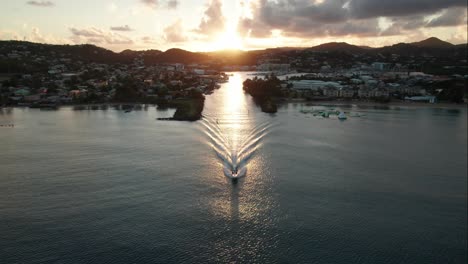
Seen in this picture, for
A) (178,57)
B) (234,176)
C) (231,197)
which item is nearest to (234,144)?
(234,176)

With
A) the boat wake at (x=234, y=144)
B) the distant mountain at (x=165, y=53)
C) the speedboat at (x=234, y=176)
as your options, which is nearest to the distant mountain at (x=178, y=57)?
the distant mountain at (x=165, y=53)

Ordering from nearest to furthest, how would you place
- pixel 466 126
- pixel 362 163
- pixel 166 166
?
pixel 166 166, pixel 362 163, pixel 466 126

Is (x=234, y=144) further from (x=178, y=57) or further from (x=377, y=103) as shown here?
(x=178, y=57)

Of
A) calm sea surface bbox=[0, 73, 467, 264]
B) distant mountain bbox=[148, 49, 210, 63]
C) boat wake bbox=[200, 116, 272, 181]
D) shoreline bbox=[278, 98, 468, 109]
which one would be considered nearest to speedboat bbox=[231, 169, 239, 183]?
boat wake bbox=[200, 116, 272, 181]

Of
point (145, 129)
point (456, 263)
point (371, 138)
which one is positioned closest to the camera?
point (456, 263)

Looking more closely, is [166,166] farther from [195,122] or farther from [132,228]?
[195,122]

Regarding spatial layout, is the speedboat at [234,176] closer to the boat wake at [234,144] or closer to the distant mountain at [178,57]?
the boat wake at [234,144]

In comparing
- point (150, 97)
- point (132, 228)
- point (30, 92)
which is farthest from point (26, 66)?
point (132, 228)

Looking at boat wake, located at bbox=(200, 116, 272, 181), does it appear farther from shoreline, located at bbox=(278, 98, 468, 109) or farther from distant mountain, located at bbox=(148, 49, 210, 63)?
distant mountain, located at bbox=(148, 49, 210, 63)
